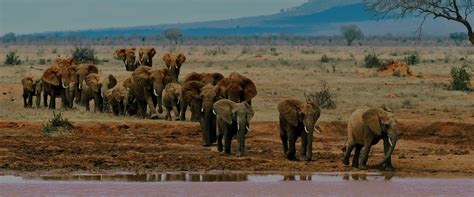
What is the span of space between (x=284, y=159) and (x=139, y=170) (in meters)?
2.69

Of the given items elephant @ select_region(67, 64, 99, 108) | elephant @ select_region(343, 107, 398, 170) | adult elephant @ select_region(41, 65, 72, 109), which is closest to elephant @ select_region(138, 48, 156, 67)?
elephant @ select_region(67, 64, 99, 108)

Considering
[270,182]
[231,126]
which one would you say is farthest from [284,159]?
[270,182]

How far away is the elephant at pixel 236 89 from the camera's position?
81.4ft

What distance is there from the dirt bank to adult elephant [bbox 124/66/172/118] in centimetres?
206

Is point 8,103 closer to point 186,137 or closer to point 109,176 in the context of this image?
point 186,137

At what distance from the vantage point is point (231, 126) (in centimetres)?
2203

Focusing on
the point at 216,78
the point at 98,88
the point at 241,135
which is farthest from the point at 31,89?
the point at 241,135

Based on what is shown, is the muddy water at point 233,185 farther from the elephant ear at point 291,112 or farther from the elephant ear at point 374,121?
the elephant ear at point 291,112

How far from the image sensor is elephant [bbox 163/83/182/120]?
2795cm

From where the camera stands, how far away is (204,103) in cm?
2369

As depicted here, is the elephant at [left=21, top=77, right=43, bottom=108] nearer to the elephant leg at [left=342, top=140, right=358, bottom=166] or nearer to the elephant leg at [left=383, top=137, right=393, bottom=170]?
the elephant leg at [left=342, top=140, right=358, bottom=166]

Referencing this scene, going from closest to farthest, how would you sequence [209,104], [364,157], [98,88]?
1. [364,157]
2. [209,104]
3. [98,88]

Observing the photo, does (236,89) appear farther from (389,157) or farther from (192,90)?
(389,157)

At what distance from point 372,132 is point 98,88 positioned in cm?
1192
